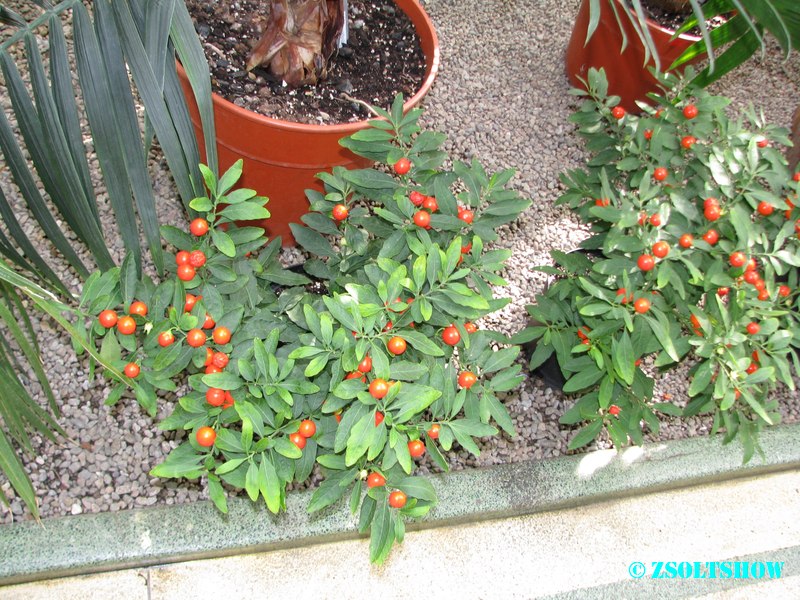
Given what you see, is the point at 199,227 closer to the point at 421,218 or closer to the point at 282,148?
the point at 421,218

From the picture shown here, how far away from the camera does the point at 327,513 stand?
150cm

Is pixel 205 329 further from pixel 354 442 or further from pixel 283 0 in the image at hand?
pixel 283 0

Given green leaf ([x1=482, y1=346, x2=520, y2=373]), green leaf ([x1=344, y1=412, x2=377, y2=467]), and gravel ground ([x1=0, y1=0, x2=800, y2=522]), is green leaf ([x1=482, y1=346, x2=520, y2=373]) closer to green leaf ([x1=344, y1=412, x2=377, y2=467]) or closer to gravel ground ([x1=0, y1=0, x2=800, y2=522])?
green leaf ([x1=344, y1=412, x2=377, y2=467])

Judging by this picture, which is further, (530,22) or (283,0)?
(530,22)

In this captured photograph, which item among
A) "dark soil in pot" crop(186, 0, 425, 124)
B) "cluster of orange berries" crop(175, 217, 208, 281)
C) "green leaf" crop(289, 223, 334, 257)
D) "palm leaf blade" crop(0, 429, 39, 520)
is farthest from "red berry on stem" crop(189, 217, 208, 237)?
"dark soil in pot" crop(186, 0, 425, 124)

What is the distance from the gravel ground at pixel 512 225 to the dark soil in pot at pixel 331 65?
1.39ft

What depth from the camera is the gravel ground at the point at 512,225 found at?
1525 millimetres

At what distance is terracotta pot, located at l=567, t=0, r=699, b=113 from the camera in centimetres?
210

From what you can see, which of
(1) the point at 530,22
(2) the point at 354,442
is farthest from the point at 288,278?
(1) the point at 530,22

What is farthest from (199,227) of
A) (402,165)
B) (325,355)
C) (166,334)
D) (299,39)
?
(299,39)

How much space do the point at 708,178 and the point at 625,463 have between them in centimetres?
73

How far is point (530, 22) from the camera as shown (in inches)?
103

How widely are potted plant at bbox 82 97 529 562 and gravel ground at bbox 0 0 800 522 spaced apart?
1.56 feet

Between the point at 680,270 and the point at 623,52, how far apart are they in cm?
109
